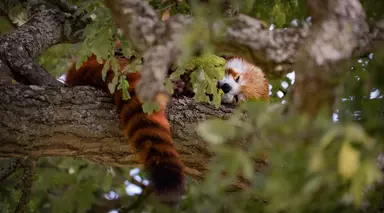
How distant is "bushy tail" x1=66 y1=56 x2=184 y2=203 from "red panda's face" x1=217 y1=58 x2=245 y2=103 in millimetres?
1501

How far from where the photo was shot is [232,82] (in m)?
5.22

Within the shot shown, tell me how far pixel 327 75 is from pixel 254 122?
0.29 metres

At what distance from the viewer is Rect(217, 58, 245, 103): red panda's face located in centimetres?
506

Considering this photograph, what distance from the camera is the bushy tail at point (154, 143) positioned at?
2.87 m

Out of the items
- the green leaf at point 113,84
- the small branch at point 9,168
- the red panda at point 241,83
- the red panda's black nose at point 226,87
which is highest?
the red panda at point 241,83

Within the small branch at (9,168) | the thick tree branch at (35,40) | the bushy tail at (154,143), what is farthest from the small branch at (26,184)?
the bushy tail at (154,143)

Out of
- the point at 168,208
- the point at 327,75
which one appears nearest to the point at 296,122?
the point at 327,75

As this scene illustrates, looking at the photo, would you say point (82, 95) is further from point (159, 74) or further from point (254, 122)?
point (254, 122)

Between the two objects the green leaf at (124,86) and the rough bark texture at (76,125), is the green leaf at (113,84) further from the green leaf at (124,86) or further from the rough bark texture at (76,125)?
the rough bark texture at (76,125)

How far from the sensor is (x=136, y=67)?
125 inches

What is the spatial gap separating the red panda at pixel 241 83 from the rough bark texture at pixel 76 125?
139 cm

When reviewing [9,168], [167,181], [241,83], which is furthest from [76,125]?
[241,83]

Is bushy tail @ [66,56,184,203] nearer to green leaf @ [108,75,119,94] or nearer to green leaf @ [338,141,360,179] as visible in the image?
green leaf @ [108,75,119,94]

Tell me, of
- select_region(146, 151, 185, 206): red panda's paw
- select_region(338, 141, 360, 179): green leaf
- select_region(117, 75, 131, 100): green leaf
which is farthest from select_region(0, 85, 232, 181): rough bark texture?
select_region(338, 141, 360, 179): green leaf
